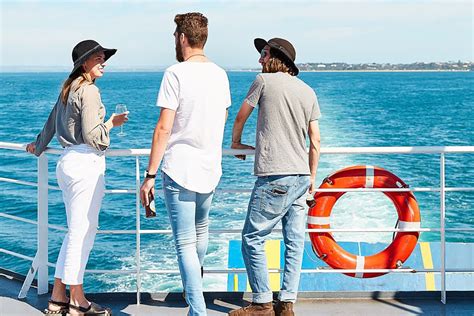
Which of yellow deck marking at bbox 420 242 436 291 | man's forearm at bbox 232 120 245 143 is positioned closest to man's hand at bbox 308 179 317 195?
man's forearm at bbox 232 120 245 143

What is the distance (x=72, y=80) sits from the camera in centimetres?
269

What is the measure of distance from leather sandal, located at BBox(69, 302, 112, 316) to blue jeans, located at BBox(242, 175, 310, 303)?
630 mm

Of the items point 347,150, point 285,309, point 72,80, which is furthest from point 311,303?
point 72,80

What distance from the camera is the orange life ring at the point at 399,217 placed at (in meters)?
3.21

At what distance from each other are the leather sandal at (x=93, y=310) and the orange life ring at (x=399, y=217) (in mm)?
985

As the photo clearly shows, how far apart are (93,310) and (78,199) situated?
0.50 metres

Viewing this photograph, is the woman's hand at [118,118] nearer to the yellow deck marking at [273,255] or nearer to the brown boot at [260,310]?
the brown boot at [260,310]

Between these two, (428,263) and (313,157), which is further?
(428,263)

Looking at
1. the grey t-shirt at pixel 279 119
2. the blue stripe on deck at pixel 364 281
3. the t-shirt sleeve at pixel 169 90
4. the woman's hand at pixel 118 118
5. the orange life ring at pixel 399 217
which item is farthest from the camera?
the blue stripe on deck at pixel 364 281

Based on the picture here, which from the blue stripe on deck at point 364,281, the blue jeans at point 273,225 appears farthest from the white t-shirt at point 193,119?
the blue stripe on deck at point 364,281

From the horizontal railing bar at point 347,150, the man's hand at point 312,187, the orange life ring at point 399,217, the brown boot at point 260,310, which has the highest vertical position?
the horizontal railing bar at point 347,150

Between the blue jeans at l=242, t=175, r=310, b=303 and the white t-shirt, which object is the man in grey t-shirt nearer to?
the blue jeans at l=242, t=175, r=310, b=303

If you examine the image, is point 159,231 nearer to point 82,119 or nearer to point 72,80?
point 82,119

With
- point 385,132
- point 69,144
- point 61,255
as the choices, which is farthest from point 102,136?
point 385,132
